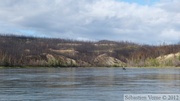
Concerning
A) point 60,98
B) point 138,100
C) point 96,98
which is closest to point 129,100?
point 138,100

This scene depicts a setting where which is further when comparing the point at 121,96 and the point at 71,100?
the point at 121,96

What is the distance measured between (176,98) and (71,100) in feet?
30.6

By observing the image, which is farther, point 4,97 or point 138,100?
point 4,97

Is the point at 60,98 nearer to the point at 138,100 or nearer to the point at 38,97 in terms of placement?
the point at 38,97

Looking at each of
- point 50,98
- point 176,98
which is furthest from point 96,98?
point 176,98

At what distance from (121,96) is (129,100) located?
4.73 m

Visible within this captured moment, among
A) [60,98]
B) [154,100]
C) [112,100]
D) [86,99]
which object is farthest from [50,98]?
[154,100]

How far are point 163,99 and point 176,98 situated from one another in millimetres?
1391

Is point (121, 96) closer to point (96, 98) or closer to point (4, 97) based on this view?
point (96, 98)

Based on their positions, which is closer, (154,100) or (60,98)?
(154,100)

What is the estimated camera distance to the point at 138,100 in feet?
122

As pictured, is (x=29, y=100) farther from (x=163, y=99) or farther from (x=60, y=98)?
(x=163, y=99)

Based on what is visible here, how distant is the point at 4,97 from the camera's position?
40.5 m

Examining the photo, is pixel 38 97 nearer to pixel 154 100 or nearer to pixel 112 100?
pixel 112 100
